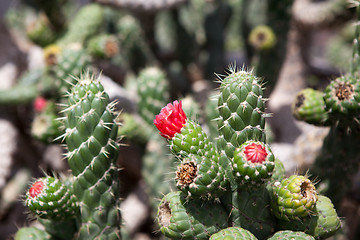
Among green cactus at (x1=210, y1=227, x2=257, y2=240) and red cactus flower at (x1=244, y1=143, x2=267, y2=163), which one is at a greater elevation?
Answer: red cactus flower at (x1=244, y1=143, x2=267, y2=163)

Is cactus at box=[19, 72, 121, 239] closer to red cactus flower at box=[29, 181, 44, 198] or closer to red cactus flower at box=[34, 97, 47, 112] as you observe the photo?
red cactus flower at box=[29, 181, 44, 198]

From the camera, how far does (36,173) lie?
13.9 feet

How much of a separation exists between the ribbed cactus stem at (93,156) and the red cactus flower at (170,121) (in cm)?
32

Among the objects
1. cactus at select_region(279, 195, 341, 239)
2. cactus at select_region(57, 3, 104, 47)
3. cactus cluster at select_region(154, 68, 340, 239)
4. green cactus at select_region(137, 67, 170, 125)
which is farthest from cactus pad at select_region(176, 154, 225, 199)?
cactus at select_region(57, 3, 104, 47)

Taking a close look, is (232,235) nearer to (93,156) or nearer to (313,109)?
(93,156)

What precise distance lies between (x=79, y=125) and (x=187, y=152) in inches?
23.0

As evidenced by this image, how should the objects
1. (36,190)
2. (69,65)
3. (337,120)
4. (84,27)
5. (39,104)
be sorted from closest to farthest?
(36,190)
(337,120)
(69,65)
(39,104)
(84,27)

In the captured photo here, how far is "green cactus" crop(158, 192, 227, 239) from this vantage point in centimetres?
169

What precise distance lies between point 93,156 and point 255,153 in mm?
850

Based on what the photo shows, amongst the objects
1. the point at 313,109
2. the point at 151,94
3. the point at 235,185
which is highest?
the point at 151,94

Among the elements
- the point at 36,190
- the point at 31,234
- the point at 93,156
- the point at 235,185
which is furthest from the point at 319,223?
the point at 31,234

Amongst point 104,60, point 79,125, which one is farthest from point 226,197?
point 104,60

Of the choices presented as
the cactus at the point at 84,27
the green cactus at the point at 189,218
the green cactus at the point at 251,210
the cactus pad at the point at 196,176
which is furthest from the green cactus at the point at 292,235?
the cactus at the point at 84,27

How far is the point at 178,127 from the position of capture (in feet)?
5.73
